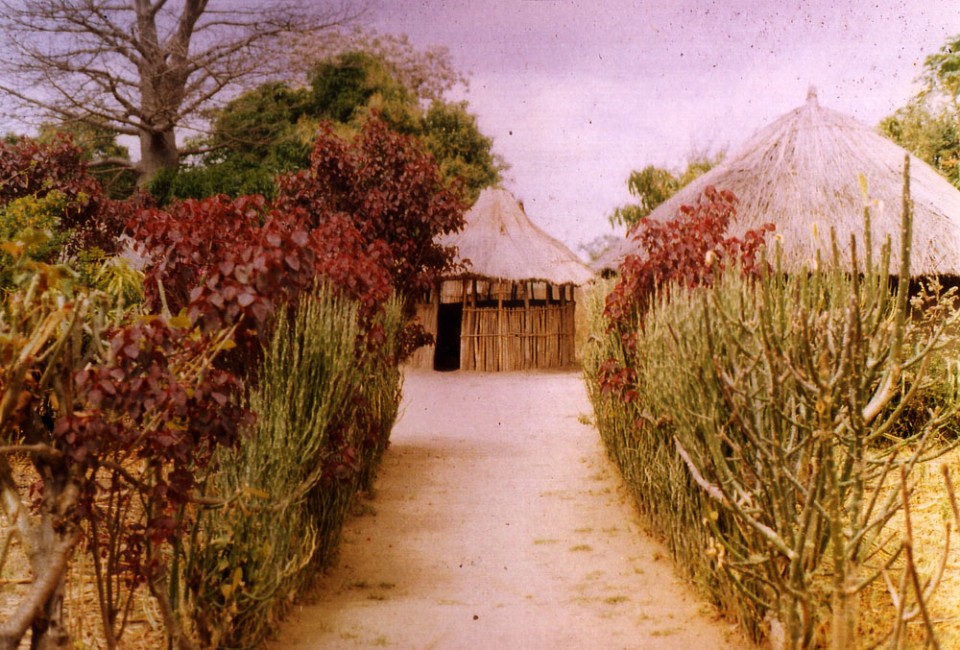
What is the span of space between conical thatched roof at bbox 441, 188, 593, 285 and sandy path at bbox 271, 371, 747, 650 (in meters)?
7.19

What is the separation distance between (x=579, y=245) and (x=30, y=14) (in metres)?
25.7

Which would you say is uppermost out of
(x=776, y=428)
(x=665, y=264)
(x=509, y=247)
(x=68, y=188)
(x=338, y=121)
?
(x=338, y=121)

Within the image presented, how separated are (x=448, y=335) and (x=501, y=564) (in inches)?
523

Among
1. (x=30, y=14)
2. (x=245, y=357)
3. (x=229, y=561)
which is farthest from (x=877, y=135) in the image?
(x=30, y=14)

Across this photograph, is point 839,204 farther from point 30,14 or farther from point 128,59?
point 128,59

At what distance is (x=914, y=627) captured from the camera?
4191mm

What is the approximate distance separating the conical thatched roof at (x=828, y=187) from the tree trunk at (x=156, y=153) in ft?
36.6

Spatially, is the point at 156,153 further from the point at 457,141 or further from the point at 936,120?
the point at 936,120

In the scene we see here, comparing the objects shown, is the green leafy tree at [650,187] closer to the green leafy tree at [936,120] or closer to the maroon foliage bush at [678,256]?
the green leafy tree at [936,120]

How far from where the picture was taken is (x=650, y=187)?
22.1 m

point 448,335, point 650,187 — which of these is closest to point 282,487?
point 448,335

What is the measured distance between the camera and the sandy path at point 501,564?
14.6ft

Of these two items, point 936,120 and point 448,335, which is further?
point 448,335

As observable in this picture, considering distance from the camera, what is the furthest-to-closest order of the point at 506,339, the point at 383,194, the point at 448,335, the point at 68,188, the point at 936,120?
1. the point at 448,335
2. the point at 506,339
3. the point at 936,120
4. the point at 68,188
5. the point at 383,194
